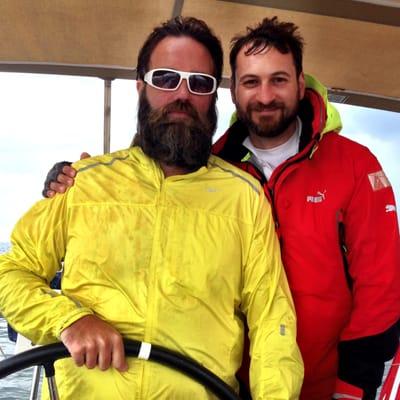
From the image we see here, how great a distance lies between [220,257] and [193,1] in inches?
57.9

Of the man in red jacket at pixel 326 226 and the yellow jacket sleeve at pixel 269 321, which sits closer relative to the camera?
the yellow jacket sleeve at pixel 269 321

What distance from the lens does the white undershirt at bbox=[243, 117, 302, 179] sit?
2.10 m

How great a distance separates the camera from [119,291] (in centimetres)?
155

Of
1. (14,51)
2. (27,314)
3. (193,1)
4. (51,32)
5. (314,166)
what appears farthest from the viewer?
(14,51)

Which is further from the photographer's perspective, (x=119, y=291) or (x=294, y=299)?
(x=294, y=299)

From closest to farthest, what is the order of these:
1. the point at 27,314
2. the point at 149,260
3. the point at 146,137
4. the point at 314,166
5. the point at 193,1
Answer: the point at 27,314 → the point at 149,260 → the point at 146,137 → the point at 314,166 → the point at 193,1

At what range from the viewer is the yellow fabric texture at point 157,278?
149cm

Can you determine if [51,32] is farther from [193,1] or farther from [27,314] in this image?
[27,314]

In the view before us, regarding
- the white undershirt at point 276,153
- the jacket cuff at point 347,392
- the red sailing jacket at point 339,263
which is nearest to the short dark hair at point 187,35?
the white undershirt at point 276,153

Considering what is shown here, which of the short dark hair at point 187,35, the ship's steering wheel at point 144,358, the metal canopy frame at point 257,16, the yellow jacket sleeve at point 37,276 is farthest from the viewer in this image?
the metal canopy frame at point 257,16

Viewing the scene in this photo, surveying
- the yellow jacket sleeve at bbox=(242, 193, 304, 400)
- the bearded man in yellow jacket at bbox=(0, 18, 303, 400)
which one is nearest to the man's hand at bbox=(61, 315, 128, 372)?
the bearded man in yellow jacket at bbox=(0, 18, 303, 400)

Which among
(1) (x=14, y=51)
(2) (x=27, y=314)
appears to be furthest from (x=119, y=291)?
(1) (x=14, y=51)

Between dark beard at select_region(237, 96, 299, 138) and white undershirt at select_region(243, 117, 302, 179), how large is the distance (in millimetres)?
62

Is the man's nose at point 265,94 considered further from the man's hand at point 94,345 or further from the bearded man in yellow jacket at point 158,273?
the man's hand at point 94,345
